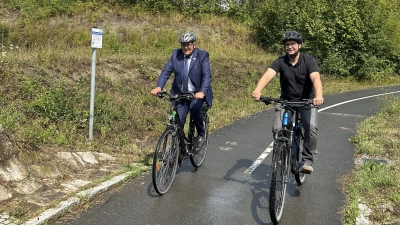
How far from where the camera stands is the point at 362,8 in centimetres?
2673

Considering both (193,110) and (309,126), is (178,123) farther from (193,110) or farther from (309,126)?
(309,126)

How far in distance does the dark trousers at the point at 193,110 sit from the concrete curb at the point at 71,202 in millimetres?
1283

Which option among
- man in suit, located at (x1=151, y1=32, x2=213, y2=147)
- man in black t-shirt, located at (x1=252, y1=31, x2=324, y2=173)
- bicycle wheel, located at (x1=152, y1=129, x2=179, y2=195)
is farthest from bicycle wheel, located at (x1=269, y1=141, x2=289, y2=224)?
man in suit, located at (x1=151, y1=32, x2=213, y2=147)

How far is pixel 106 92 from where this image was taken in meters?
11.4

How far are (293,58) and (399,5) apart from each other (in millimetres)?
29822

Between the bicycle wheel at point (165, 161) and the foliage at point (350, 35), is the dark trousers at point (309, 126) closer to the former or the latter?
the bicycle wheel at point (165, 161)

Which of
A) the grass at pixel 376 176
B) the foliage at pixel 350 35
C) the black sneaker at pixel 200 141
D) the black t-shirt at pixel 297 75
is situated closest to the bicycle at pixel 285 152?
the black t-shirt at pixel 297 75

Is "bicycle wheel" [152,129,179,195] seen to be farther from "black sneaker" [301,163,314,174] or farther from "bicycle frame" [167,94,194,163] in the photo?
"black sneaker" [301,163,314,174]

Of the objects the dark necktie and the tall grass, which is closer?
the dark necktie

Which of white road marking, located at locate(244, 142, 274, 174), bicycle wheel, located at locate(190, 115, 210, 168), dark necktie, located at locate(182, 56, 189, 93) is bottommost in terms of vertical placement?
white road marking, located at locate(244, 142, 274, 174)

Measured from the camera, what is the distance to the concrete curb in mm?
4691

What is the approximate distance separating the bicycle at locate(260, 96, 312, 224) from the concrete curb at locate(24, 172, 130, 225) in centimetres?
234

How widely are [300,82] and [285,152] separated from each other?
119 cm

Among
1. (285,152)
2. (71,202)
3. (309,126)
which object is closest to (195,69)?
(309,126)
